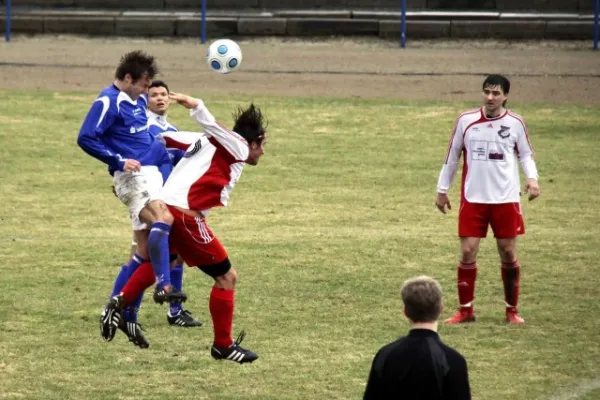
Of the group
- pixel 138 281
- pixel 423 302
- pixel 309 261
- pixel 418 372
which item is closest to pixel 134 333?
pixel 138 281

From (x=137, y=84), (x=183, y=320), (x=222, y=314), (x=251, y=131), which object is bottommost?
(x=183, y=320)

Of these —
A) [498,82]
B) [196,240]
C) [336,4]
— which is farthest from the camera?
[336,4]

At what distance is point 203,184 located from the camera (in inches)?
387

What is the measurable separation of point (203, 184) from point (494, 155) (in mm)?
2974

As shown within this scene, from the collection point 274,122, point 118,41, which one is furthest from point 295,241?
point 118,41

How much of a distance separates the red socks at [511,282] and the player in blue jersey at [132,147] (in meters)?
3.20

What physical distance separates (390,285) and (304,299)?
1.06m

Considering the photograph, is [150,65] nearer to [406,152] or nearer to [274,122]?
[406,152]

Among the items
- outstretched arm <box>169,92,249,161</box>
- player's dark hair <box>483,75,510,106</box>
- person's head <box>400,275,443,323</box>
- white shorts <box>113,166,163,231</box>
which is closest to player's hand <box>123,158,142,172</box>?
white shorts <box>113,166,163,231</box>

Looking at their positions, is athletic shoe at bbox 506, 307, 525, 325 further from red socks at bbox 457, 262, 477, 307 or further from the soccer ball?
the soccer ball

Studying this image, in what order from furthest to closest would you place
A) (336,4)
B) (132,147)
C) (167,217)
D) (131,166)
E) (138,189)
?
1. (336,4)
2. (132,147)
3. (138,189)
4. (131,166)
5. (167,217)

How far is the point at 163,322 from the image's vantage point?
11547 millimetres

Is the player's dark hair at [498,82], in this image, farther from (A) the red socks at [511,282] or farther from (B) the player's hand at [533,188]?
(A) the red socks at [511,282]

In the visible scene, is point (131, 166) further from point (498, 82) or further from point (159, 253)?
point (498, 82)
